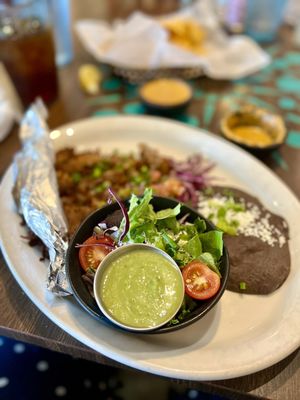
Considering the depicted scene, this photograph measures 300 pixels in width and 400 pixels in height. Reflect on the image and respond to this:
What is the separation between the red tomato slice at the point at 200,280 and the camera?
115cm

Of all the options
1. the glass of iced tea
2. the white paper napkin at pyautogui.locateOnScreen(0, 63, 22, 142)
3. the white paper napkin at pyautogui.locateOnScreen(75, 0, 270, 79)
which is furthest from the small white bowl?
the white paper napkin at pyautogui.locateOnScreen(75, 0, 270, 79)

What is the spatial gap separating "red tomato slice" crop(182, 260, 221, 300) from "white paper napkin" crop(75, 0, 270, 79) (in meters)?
1.68

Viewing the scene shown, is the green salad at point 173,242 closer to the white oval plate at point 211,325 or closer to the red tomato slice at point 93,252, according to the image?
the red tomato slice at point 93,252

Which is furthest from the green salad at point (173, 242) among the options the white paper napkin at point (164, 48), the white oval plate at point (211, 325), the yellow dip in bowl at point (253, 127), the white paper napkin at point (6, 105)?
the white paper napkin at point (164, 48)

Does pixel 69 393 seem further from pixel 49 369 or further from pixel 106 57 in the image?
pixel 106 57

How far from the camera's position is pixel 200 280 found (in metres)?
1.18

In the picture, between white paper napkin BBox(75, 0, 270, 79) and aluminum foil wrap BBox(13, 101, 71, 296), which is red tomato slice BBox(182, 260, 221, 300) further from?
white paper napkin BBox(75, 0, 270, 79)

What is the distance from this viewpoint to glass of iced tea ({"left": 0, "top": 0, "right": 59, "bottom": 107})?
6.56ft

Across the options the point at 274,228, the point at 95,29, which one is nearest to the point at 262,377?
the point at 274,228

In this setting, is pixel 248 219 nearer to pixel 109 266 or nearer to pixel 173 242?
pixel 173 242

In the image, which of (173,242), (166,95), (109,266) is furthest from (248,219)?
(166,95)

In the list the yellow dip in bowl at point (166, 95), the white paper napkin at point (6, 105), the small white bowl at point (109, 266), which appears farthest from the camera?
the yellow dip in bowl at point (166, 95)

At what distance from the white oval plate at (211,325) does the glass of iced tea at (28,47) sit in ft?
2.40

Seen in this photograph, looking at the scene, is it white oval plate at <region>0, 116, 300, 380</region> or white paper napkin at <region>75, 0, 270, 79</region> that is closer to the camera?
white oval plate at <region>0, 116, 300, 380</region>
